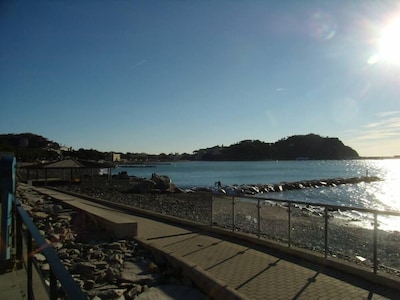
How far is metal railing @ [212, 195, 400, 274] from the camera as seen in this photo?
682 centimetres

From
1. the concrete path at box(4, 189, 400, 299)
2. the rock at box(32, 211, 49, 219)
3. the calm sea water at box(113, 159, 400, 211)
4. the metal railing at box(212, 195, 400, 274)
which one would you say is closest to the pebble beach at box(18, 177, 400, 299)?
the metal railing at box(212, 195, 400, 274)

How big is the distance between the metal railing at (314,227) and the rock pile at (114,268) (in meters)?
2.93

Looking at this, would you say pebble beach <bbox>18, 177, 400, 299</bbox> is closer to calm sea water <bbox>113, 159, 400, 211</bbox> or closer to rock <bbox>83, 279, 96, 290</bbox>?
rock <bbox>83, 279, 96, 290</bbox>

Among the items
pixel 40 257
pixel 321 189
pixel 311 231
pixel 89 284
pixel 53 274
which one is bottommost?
pixel 321 189

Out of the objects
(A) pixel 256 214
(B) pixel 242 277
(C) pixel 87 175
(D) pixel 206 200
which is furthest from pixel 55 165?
(B) pixel 242 277

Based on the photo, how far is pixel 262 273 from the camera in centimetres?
662

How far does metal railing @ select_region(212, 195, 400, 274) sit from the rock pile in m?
2.93

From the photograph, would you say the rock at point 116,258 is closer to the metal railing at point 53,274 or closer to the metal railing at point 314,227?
the metal railing at point 314,227

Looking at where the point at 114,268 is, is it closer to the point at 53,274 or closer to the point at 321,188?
the point at 53,274

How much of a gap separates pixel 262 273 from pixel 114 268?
113 inches

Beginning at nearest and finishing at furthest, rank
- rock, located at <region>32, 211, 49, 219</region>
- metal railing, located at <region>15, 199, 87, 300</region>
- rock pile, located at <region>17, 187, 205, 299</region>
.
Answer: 1. metal railing, located at <region>15, 199, 87, 300</region>
2. rock pile, located at <region>17, 187, 205, 299</region>
3. rock, located at <region>32, 211, 49, 219</region>

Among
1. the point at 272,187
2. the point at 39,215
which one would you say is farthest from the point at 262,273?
the point at 272,187

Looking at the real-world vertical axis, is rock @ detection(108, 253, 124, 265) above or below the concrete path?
below

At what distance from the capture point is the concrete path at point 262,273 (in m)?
5.62
